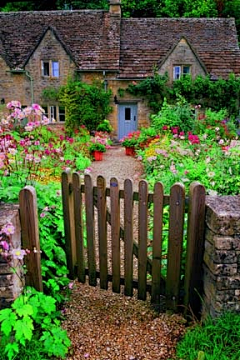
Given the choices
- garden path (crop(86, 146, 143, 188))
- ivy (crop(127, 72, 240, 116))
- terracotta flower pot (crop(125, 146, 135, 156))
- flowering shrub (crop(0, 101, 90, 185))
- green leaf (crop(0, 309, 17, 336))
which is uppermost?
ivy (crop(127, 72, 240, 116))

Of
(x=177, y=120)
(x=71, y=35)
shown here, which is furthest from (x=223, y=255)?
(x=71, y=35)

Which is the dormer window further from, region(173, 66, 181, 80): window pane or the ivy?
the ivy

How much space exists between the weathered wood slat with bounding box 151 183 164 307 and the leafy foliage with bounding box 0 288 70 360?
1040 mm

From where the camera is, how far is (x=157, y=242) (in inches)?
129

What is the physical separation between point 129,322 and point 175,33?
19824 mm

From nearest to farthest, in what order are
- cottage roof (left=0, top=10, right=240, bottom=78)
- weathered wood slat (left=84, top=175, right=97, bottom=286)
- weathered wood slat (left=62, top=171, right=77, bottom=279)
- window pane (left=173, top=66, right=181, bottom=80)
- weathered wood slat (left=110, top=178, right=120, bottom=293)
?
weathered wood slat (left=110, top=178, right=120, bottom=293), weathered wood slat (left=84, top=175, right=97, bottom=286), weathered wood slat (left=62, top=171, right=77, bottom=279), cottage roof (left=0, top=10, right=240, bottom=78), window pane (left=173, top=66, right=181, bottom=80)

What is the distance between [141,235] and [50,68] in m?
17.6

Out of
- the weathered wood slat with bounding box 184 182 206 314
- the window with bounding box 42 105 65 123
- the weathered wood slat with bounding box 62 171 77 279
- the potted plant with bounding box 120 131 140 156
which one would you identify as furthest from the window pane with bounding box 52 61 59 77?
the weathered wood slat with bounding box 184 182 206 314

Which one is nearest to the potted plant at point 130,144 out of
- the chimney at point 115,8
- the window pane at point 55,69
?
the window pane at point 55,69

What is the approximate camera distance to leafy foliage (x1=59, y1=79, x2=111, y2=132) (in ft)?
58.9

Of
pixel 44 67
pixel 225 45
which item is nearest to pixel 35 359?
pixel 44 67

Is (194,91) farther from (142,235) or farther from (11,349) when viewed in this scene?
(11,349)

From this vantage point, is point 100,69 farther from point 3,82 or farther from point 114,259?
point 114,259

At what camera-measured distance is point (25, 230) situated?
3094 mm
